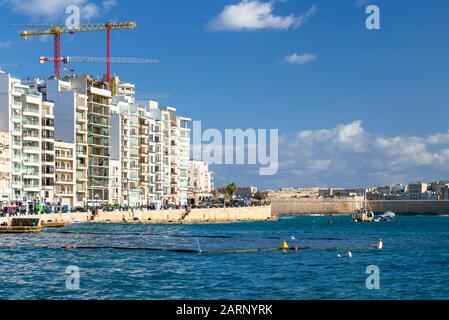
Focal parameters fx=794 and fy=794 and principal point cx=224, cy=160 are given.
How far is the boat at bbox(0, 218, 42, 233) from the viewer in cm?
9297

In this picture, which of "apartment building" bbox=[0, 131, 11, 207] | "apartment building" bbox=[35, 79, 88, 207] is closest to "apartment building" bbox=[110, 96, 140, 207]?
"apartment building" bbox=[35, 79, 88, 207]

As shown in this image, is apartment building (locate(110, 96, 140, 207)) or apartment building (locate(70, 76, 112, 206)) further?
apartment building (locate(110, 96, 140, 207))

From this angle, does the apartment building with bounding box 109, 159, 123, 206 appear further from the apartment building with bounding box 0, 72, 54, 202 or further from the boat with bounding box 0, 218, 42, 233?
the boat with bounding box 0, 218, 42, 233

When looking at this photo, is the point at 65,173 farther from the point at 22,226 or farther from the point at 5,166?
the point at 22,226

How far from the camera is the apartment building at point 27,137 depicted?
Answer: 135625 mm

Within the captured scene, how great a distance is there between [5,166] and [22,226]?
40456 millimetres

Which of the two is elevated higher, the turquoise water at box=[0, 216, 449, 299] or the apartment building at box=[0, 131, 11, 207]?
the apartment building at box=[0, 131, 11, 207]

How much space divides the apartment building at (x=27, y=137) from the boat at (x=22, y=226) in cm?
3734

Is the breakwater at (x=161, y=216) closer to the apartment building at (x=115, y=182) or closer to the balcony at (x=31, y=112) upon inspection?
the apartment building at (x=115, y=182)

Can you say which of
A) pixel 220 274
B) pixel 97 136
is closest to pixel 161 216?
pixel 97 136

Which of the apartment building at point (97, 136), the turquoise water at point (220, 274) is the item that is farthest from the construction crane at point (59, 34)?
the turquoise water at point (220, 274)

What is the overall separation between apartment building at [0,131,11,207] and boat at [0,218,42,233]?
3203 centimetres

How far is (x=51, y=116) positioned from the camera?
147 m
